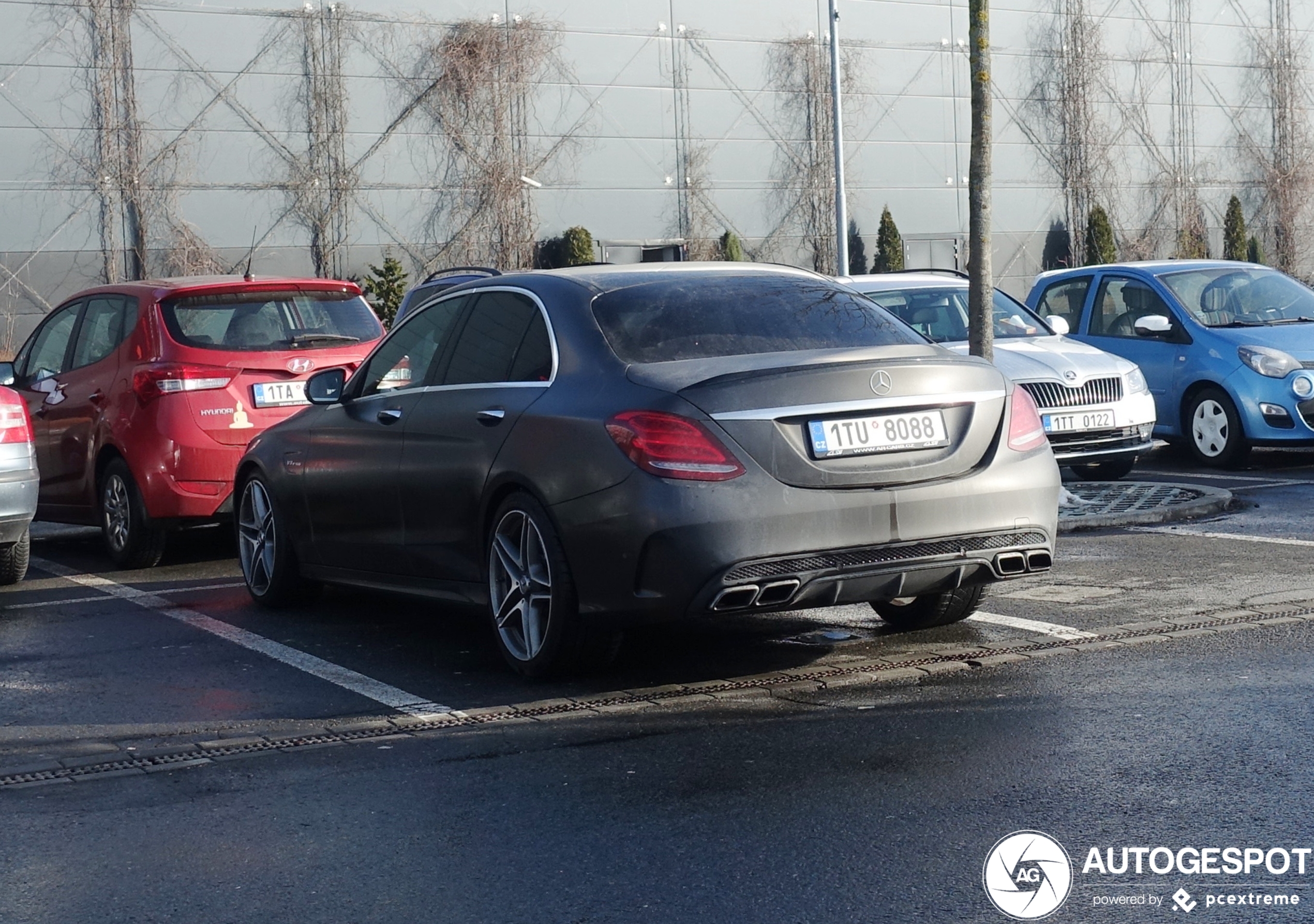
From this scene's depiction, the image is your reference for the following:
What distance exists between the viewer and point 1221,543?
9094 millimetres

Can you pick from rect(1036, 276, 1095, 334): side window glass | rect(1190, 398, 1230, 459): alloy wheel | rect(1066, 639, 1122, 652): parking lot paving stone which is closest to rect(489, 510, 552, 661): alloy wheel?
rect(1066, 639, 1122, 652): parking lot paving stone

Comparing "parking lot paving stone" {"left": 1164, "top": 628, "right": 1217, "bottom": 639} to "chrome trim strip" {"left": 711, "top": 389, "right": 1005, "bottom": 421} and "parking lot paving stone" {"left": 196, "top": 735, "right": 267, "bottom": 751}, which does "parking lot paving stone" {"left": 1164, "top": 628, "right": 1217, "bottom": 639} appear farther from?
"parking lot paving stone" {"left": 196, "top": 735, "right": 267, "bottom": 751}

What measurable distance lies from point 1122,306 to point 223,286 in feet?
25.9

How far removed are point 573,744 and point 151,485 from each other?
5.35 metres

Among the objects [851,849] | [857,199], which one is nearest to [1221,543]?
[851,849]

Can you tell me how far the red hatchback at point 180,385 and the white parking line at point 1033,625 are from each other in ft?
14.1

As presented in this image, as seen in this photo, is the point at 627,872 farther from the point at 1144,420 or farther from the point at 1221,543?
the point at 1144,420

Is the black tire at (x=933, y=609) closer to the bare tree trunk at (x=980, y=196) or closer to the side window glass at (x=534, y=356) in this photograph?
the side window glass at (x=534, y=356)

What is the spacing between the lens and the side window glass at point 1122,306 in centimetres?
1450

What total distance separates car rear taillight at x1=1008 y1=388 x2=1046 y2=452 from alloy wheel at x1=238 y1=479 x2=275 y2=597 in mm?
3721

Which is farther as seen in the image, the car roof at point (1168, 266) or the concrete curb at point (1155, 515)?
the car roof at point (1168, 266)

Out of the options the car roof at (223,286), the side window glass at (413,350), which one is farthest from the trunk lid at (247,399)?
the side window glass at (413,350)

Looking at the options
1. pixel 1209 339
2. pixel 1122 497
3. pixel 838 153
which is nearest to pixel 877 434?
pixel 1122 497

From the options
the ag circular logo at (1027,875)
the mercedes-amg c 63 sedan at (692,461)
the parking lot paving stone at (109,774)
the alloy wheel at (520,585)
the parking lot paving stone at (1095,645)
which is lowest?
the parking lot paving stone at (109,774)
